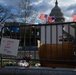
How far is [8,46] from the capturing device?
844 centimetres

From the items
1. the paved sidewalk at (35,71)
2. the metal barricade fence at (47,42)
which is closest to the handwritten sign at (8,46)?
the metal barricade fence at (47,42)

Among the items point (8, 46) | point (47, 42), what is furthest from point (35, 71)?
point (8, 46)

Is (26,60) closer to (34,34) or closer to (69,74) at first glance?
(34,34)

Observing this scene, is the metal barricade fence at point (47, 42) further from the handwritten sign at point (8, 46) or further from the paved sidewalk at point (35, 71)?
the paved sidewalk at point (35, 71)

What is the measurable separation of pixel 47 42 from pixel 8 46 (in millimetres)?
1214

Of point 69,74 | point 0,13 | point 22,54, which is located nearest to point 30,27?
point 22,54

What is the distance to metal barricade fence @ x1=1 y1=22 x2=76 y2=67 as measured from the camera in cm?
807

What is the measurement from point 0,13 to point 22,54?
1521 inches

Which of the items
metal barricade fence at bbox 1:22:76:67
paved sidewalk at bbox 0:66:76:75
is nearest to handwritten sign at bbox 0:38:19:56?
metal barricade fence at bbox 1:22:76:67

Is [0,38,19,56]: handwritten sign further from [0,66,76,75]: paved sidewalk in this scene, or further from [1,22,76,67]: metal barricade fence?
[0,66,76,75]: paved sidewalk

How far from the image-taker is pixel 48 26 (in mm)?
8383

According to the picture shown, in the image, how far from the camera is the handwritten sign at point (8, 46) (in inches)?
331

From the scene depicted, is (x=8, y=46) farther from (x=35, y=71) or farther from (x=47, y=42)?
(x=35, y=71)

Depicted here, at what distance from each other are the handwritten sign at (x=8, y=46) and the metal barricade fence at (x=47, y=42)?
178 mm
